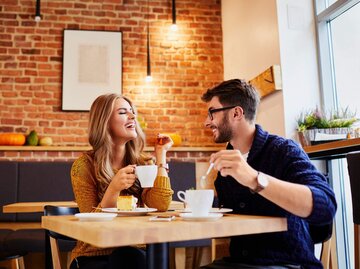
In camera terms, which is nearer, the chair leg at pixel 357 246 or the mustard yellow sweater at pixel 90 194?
the mustard yellow sweater at pixel 90 194

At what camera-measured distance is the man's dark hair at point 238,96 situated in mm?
1721

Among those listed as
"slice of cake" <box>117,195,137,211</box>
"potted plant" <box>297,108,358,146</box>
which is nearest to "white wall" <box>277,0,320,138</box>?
"potted plant" <box>297,108,358,146</box>

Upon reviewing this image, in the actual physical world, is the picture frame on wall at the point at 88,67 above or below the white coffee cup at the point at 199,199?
above

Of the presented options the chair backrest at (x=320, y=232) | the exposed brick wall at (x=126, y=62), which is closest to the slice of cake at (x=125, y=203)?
the chair backrest at (x=320, y=232)

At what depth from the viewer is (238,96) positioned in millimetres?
1729

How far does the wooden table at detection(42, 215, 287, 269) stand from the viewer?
0.94 metres

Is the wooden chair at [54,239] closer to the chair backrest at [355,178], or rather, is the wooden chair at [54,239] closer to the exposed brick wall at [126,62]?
the chair backrest at [355,178]

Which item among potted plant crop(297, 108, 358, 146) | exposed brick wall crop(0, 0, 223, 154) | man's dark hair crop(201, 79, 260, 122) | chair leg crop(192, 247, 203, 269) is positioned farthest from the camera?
exposed brick wall crop(0, 0, 223, 154)

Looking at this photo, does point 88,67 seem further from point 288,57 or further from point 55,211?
point 55,211

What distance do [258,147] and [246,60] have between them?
293 centimetres

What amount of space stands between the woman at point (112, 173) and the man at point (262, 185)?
0.35 metres

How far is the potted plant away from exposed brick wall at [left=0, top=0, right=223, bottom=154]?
5.83 ft

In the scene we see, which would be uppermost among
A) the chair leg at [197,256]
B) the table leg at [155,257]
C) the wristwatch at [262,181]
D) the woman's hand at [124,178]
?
the woman's hand at [124,178]

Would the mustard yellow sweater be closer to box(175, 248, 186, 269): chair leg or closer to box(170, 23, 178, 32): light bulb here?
box(175, 248, 186, 269): chair leg
